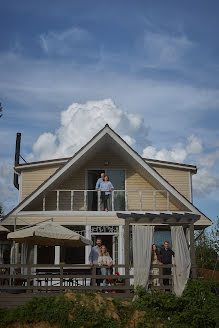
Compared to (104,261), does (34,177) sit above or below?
above

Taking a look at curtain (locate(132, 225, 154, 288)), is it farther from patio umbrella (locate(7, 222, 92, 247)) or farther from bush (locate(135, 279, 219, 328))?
patio umbrella (locate(7, 222, 92, 247))

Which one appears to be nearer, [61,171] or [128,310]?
[128,310]

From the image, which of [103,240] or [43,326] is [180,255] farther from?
[103,240]

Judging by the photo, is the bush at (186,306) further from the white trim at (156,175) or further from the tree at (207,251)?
the tree at (207,251)

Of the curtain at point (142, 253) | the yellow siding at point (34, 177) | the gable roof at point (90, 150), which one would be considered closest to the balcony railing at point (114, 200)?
the gable roof at point (90, 150)

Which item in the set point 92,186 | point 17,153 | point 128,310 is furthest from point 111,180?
point 128,310

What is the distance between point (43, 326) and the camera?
9852mm

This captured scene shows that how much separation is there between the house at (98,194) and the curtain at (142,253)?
425 cm

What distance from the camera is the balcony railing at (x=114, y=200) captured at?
17484 millimetres

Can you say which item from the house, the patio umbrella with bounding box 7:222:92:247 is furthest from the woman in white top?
the house

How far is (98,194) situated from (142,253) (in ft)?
19.1

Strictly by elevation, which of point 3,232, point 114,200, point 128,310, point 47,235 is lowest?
point 128,310

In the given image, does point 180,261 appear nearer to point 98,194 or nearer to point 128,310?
point 128,310

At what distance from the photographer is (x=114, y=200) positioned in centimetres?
1772
